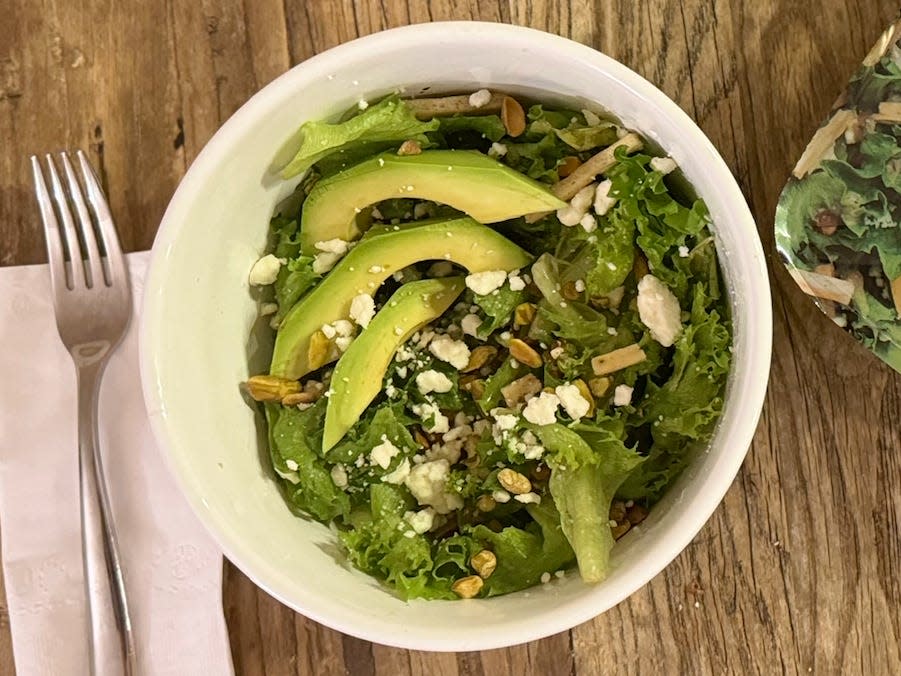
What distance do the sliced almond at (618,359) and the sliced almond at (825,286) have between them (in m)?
0.20

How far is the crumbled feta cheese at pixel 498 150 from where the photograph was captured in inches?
38.9

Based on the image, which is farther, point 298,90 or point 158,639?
point 158,639

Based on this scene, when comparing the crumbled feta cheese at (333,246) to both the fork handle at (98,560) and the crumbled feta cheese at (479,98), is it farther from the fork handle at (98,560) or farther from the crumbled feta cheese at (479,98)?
the fork handle at (98,560)

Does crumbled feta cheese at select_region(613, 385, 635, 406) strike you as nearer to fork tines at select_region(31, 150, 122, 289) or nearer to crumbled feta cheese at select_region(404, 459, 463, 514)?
crumbled feta cheese at select_region(404, 459, 463, 514)

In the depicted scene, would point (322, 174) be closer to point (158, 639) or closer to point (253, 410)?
point (253, 410)

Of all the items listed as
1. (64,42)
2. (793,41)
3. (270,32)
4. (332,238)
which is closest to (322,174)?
(332,238)

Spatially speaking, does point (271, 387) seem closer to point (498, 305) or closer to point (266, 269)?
point (266, 269)

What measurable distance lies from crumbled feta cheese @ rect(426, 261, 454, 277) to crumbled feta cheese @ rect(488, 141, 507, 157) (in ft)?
0.38

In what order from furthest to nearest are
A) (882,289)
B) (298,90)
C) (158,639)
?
1. (158,639)
2. (882,289)
3. (298,90)

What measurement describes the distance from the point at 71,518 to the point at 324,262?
432mm

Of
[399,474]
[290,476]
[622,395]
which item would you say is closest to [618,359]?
[622,395]

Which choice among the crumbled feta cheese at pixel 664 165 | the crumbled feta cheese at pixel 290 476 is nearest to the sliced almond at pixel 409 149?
the crumbled feta cheese at pixel 664 165

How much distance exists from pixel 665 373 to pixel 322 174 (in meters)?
0.39

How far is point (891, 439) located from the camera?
1.08 metres
